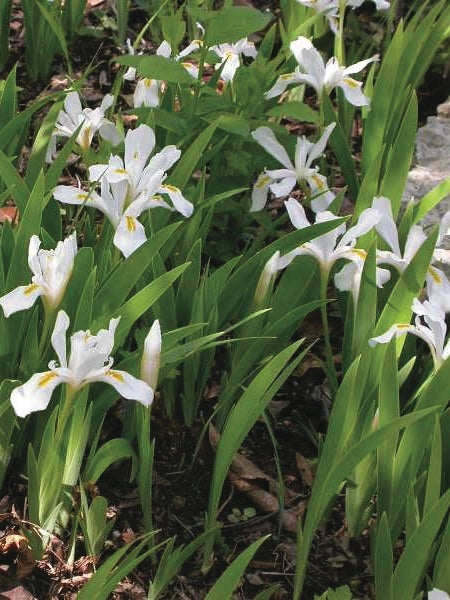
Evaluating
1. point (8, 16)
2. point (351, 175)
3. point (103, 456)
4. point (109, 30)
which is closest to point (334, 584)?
point (103, 456)

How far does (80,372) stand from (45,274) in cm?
21

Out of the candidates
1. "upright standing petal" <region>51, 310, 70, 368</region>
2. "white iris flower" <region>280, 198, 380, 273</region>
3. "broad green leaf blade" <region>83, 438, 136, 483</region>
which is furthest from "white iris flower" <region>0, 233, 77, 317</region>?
"white iris flower" <region>280, 198, 380, 273</region>

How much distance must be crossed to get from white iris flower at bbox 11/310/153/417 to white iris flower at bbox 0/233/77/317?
0.39ft

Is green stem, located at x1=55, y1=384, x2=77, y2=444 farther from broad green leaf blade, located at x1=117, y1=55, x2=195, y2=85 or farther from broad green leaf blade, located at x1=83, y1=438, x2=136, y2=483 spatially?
broad green leaf blade, located at x1=117, y1=55, x2=195, y2=85

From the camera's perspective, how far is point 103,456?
5.27 feet

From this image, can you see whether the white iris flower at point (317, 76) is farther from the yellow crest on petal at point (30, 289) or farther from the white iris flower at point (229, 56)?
the yellow crest on petal at point (30, 289)

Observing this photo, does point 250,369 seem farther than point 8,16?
No

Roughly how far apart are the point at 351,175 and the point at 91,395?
110cm

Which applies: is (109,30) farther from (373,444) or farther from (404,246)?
(373,444)

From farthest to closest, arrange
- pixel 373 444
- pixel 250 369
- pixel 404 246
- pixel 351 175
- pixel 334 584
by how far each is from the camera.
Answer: pixel 351 175, pixel 404 246, pixel 250 369, pixel 334 584, pixel 373 444

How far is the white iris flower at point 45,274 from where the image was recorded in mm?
1513

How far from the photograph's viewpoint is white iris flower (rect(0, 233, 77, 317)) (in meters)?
1.51

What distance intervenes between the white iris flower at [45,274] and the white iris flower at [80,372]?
12cm

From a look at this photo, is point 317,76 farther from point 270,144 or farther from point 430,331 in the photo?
point 430,331
